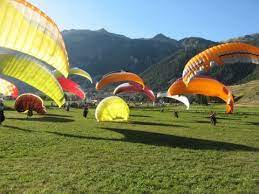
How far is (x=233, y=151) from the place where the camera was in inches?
781

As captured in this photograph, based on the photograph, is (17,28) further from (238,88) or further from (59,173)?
(238,88)

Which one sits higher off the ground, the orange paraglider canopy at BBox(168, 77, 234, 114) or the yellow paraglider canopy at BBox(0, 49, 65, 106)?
the orange paraglider canopy at BBox(168, 77, 234, 114)

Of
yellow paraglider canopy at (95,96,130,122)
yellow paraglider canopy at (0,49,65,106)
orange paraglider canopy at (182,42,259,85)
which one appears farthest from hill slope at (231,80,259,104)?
yellow paraglider canopy at (0,49,65,106)

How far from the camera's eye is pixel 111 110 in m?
35.9

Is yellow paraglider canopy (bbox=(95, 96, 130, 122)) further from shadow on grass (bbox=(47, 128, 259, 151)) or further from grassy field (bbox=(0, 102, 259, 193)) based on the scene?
grassy field (bbox=(0, 102, 259, 193))

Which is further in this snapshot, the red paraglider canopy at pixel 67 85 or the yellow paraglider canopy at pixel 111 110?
the red paraglider canopy at pixel 67 85

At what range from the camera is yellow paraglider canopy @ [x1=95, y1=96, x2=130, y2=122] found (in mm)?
34759

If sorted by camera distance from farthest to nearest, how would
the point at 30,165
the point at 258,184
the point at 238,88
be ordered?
the point at 238,88, the point at 30,165, the point at 258,184

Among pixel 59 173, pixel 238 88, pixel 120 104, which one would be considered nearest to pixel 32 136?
pixel 59 173

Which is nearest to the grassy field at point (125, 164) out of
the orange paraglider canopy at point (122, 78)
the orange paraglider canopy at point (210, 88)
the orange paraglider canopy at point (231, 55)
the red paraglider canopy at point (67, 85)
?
the orange paraglider canopy at point (231, 55)

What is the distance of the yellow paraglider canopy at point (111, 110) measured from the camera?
34759mm

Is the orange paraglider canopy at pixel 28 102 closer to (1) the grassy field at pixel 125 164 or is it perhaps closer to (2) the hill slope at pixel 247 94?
(1) the grassy field at pixel 125 164

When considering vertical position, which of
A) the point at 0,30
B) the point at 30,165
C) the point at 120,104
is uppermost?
the point at 0,30

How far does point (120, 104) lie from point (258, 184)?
2355 centimetres
